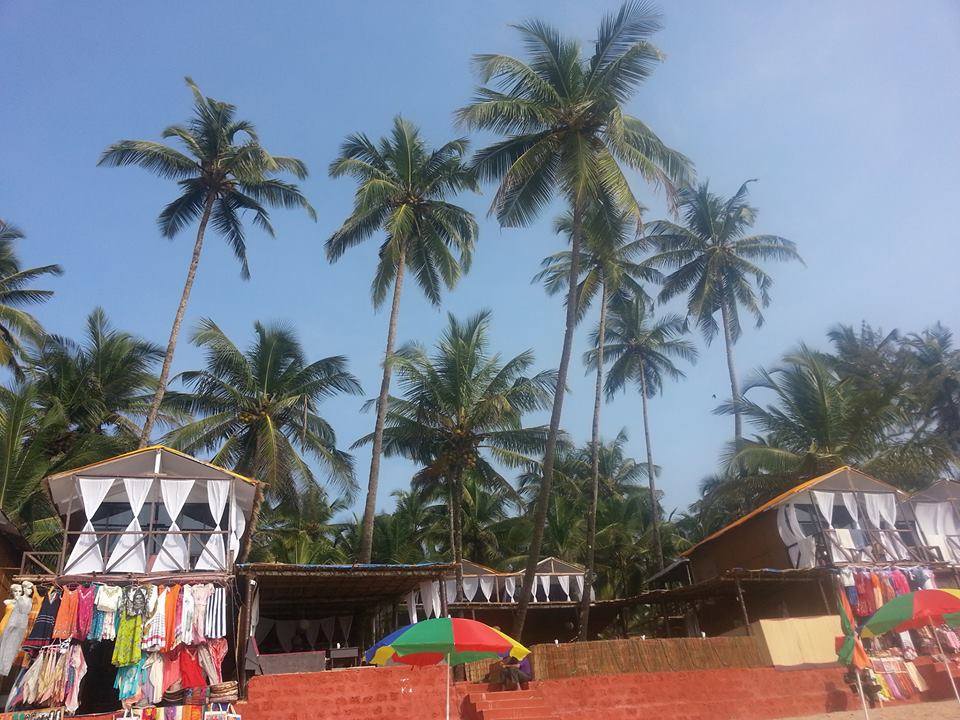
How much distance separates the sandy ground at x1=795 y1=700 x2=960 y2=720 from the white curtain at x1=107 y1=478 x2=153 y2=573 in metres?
13.0

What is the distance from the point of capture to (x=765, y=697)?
13203 mm

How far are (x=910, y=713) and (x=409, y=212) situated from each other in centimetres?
1662

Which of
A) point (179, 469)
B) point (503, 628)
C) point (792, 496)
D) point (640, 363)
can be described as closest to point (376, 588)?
point (179, 469)

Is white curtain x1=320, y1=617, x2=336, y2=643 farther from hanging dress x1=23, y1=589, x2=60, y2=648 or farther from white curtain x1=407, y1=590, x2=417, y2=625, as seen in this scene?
hanging dress x1=23, y1=589, x2=60, y2=648

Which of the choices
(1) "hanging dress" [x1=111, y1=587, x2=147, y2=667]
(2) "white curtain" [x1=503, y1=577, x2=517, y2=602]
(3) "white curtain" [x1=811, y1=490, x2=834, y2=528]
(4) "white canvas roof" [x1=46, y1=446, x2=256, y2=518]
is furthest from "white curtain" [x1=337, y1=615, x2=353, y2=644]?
(3) "white curtain" [x1=811, y1=490, x2=834, y2=528]

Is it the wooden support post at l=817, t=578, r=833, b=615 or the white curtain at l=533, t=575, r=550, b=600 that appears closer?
the wooden support post at l=817, t=578, r=833, b=615

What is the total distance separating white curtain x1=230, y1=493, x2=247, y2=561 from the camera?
45.4ft

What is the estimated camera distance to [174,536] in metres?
13.5

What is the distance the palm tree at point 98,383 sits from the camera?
881 inches

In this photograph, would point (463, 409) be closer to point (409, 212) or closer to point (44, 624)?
point (409, 212)

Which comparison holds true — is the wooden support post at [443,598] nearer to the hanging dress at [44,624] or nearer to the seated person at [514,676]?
the seated person at [514,676]

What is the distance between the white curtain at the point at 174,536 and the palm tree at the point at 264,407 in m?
5.79

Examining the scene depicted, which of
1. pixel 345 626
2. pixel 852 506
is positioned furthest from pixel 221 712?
pixel 852 506

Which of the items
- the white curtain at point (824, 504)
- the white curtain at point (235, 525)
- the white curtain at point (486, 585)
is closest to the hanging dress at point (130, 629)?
the white curtain at point (235, 525)
